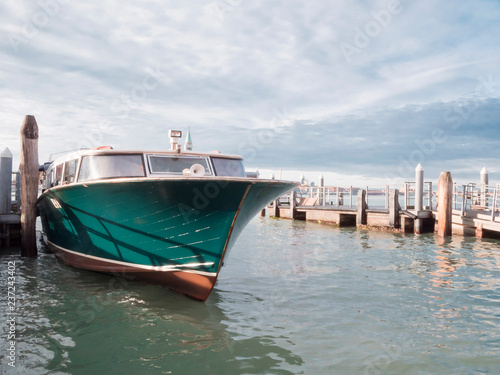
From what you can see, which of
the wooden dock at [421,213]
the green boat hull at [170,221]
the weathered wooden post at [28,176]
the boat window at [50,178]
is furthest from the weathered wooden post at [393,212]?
the weathered wooden post at [28,176]

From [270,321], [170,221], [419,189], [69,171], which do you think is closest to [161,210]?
[170,221]

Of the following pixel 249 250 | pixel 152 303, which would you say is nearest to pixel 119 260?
pixel 152 303

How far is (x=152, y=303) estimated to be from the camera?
7922 mm

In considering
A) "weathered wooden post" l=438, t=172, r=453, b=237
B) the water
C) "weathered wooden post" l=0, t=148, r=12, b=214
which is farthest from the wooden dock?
"weathered wooden post" l=0, t=148, r=12, b=214

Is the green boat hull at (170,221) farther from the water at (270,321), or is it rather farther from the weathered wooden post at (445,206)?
the weathered wooden post at (445,206)

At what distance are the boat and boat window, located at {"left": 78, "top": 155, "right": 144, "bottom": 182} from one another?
0.08ft

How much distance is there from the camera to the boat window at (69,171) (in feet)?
32.8

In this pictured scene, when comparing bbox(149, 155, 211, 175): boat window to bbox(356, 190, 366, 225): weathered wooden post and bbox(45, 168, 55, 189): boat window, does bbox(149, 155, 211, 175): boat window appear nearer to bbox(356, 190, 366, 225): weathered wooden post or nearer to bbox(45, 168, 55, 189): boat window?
bbox(45, 168, 55, 189): boat window

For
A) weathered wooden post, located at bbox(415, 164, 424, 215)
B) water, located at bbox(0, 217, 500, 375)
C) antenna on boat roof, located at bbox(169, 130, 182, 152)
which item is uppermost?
antenna on boat roof, located at bbox(169, 130, 182, 152)

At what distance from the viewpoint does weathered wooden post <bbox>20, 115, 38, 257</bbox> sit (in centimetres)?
1252

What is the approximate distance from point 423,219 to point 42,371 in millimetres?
18517

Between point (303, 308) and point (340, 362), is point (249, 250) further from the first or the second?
point (340, 362)

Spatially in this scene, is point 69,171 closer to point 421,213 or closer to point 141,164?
point 141,164

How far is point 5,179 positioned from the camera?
46.9ft
